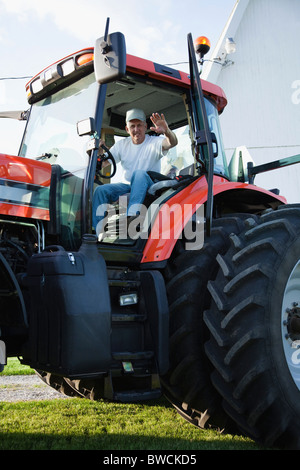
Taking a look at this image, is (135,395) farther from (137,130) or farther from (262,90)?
(262,90)

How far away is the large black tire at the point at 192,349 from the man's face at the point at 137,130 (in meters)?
1.21

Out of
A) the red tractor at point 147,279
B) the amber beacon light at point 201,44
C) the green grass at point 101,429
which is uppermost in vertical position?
the amber beacon light at point 201,44

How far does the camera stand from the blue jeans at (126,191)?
3.20 m

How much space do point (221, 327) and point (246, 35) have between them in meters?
11.0

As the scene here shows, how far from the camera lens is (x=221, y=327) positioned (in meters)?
2.64

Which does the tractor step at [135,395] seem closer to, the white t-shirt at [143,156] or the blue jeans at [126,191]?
the blue jeans at [126,191]

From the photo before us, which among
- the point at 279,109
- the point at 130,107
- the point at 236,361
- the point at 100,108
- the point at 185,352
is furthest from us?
the point at 279,109

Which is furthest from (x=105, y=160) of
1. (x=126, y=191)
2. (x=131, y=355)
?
(x=131, y=355)

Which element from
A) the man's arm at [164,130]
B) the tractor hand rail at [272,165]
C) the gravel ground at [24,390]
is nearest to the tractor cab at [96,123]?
the man's arm at [164,130]

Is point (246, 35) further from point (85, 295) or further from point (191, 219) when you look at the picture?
point (85, 295)

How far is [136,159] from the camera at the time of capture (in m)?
3.67

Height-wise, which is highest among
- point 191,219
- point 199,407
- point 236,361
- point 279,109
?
point 279,109

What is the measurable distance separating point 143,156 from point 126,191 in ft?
1.29
